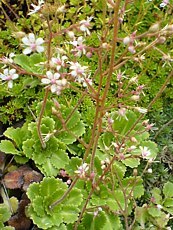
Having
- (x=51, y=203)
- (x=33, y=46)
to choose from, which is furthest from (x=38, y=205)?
(x=33, y=46)

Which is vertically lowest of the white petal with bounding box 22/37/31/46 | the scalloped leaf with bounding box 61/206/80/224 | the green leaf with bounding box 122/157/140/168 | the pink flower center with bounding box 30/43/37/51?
the scalloped leaf with bounding box 61/206/80/224

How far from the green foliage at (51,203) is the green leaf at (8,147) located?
0.24 m

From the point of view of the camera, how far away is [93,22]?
126 inches

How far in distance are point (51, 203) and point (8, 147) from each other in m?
0.39

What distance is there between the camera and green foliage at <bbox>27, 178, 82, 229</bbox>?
227cm

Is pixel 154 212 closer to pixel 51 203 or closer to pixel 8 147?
pixel 51 203

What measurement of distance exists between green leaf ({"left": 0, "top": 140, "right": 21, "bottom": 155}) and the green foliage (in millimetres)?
244

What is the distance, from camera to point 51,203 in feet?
7.67

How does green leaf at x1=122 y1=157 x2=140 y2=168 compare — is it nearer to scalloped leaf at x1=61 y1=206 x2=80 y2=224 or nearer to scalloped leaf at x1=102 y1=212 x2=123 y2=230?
scalloped leaf at x1=102 y1=212 x2=123 y2=230

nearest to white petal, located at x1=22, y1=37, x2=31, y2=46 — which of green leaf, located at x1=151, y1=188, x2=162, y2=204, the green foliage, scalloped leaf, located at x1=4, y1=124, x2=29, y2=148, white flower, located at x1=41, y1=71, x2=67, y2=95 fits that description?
white flower, located at x1=41, y1=71, x2=67, y2=95

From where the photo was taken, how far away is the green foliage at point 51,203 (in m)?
2.27

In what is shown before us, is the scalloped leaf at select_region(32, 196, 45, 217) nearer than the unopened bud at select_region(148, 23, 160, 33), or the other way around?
the unopened bud at select_region(148, 23, 160, 33)

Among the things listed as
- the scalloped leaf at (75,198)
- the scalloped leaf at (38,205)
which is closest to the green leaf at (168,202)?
the scalloped leaf at (75,198)

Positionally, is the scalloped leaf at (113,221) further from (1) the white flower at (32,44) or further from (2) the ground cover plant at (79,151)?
(1) the white flower at (32,44)
